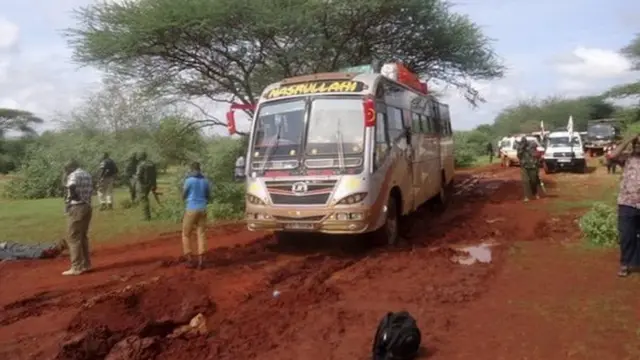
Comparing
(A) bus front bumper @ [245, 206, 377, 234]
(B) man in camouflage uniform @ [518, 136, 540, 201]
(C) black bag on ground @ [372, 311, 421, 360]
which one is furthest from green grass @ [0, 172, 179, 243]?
(C) black bag on ground @ [372, 311, 421, 360]

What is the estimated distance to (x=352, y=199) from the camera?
946 centimetres

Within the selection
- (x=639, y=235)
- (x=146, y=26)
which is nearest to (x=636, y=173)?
(x=639, y=235)

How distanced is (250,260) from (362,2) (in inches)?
349

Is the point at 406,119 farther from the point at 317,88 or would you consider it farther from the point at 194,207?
the point at 194,207

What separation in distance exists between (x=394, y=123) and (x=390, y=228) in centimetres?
188

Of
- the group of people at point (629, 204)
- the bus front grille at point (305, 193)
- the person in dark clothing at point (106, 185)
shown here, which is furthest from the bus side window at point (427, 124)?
the person in dark clothing at point (106, 185)

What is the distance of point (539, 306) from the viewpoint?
6602mm

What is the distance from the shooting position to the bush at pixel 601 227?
9883mm

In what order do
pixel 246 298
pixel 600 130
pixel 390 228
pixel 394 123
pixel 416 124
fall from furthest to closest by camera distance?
pixel 600 130
pixel 416 124
pixel 394 123
pixel 390 228
pixel 246 298

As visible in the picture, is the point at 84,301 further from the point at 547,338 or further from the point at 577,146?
the point at 577,146

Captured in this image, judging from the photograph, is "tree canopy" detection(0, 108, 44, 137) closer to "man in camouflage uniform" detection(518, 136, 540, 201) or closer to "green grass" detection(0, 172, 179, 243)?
"green grass" detection(0, 172, 179, 243)

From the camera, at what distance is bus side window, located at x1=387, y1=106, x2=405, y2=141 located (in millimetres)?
10834

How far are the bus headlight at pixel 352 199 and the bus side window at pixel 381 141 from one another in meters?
0.60

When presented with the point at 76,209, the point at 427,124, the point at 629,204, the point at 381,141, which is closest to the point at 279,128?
the point at 381,141
